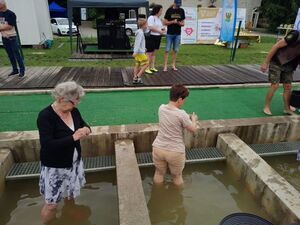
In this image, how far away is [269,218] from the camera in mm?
3055

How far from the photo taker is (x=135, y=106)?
5.15 meters

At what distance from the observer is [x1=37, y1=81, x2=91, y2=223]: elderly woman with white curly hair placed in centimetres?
229

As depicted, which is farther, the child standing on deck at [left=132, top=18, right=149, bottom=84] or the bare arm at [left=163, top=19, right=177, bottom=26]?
the bare arm at [left=163, top=19, right=177, bottom=26]

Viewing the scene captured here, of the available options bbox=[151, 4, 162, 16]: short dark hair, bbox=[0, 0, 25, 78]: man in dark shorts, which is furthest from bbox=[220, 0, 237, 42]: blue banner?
bbox=[0, 0, 25, 78]: man in dark shorts

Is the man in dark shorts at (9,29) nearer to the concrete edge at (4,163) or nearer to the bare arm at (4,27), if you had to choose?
the bare arm at (4,27)

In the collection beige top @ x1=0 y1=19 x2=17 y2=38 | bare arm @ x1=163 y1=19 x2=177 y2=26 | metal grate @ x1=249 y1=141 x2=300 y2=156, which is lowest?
metal grate @ x1=249 y1=141 x2=300 y2=156

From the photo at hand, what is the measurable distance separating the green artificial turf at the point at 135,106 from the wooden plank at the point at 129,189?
0.89 meters

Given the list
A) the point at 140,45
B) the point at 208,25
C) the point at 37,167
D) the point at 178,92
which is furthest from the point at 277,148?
the point at 208,25

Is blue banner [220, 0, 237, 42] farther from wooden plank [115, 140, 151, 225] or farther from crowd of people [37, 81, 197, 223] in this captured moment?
crowd of people [37, 81, 197, 223]

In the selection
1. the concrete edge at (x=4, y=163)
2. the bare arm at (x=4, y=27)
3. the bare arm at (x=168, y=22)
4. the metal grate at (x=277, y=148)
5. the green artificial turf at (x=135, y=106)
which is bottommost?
the metal grate at (x=277, y=148)

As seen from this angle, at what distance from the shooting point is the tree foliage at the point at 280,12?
2680 cm

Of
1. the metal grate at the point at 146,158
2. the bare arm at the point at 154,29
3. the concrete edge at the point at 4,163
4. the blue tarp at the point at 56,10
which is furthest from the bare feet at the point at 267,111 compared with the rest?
the blue tarp at the point at 56,10

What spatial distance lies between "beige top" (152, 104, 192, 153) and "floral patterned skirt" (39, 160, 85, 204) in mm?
979

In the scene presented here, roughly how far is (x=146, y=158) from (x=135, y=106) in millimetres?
1419
